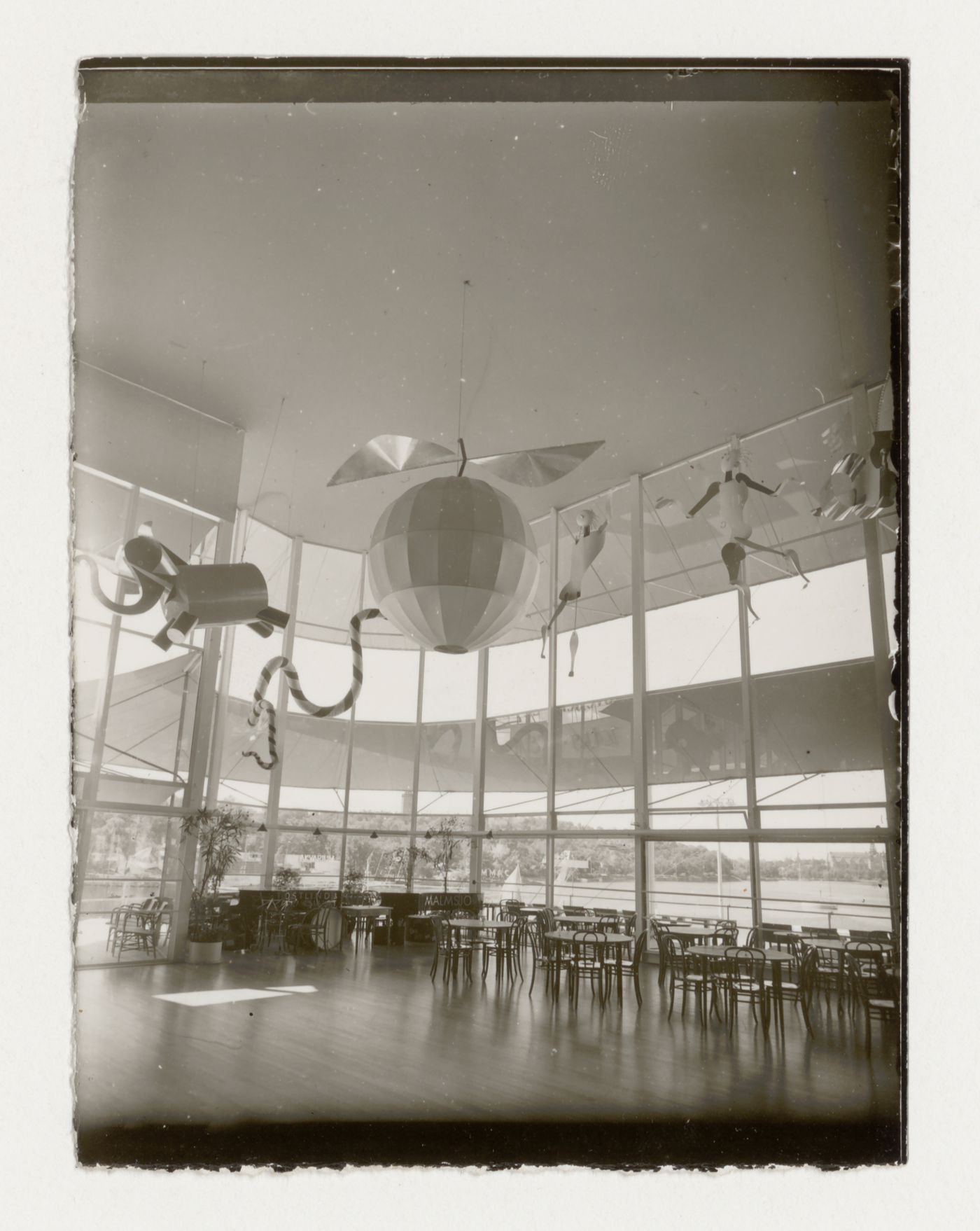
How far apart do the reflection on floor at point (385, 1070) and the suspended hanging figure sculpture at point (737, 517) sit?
94 cm

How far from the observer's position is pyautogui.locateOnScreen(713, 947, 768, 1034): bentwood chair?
1.49m

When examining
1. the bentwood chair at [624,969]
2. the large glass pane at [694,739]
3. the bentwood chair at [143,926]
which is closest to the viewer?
the bentwood chair at [143,926]

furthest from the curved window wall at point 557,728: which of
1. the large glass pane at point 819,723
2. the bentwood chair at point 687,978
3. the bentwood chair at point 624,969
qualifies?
the bentwood chair at point 624,969

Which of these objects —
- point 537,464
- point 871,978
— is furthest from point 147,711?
point 871,978

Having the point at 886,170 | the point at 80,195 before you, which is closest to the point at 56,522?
the point at 80,195

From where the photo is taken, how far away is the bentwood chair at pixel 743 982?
149 centimetres

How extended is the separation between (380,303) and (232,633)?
82 centimetres

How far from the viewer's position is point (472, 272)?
162 centimetres

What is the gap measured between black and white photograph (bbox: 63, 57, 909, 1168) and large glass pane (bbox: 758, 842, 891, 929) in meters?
0.01

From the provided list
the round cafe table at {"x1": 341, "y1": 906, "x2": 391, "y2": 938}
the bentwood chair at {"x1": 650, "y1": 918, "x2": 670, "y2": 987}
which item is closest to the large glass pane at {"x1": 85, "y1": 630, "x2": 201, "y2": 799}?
the round cafe table at {"x1": 341, "y1": 906, "x2": 391, "y2": 938}

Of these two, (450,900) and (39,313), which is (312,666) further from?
(39,313)

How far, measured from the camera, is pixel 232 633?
1577 mm

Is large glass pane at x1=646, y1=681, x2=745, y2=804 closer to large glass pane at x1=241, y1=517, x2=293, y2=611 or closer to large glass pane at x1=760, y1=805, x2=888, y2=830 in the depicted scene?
large glass pane at x1=760, y1=805, x2=888, y2=830

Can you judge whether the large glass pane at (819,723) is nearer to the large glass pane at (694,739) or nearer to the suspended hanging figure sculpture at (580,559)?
the large glass pane at (694,739)
